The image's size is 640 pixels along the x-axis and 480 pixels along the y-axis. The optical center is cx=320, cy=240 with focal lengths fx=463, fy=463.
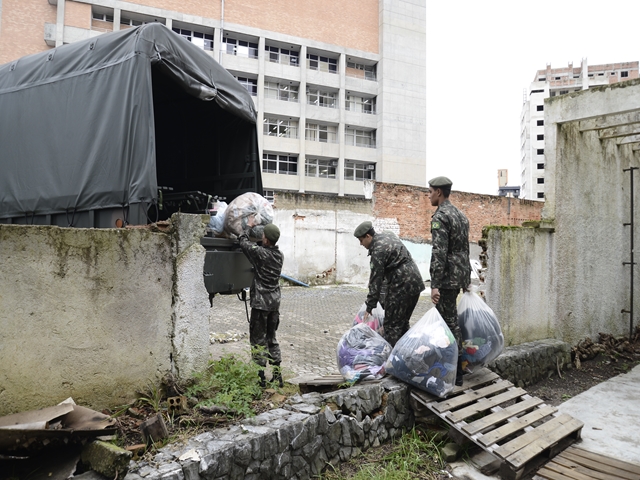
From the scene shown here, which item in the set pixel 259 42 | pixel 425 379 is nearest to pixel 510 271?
pixel 425 379

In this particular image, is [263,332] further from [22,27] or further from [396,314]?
[22,27]

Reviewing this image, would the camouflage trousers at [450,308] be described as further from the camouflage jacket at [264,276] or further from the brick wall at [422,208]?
the brick wall at [422,208]

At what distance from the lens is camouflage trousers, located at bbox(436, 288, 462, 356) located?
4.44m

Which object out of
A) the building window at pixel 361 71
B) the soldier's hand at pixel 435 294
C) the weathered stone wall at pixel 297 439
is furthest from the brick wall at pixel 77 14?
the weathered stone wall at pixel 297 439

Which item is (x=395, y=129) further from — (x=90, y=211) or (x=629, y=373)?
(x=90, y=211)

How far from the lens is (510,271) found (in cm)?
611

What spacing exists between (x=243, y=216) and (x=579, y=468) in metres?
3.67

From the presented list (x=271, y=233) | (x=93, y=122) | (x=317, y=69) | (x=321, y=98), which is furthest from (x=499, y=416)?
(x=317, y=69)

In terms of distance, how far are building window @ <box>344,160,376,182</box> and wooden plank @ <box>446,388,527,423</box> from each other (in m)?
27.9

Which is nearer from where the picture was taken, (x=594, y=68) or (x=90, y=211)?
(x=90, y=211)

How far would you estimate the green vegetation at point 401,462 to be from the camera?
11.5ft

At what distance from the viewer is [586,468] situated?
12.4 feet

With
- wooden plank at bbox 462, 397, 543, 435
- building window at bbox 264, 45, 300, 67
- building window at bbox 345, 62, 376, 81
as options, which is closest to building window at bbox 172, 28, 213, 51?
building window at bbox 264, 45, 300, 67

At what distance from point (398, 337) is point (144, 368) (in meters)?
2.48
